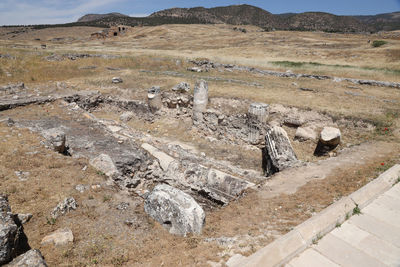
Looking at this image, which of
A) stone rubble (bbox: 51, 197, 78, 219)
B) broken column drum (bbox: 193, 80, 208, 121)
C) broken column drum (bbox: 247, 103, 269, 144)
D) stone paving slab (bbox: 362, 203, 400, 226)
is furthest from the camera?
broken column drum (bbox: 193, 80, 208, 121)

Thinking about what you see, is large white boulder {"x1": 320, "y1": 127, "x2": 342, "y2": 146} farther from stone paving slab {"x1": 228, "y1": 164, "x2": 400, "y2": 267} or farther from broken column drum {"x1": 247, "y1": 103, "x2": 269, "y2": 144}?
stone paving slab {"x1": 228, "y1": 164, "x2": 400, "y2": 267}

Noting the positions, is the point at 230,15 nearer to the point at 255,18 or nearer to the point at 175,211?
the point at 255,18

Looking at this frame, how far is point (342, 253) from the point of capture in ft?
12.7

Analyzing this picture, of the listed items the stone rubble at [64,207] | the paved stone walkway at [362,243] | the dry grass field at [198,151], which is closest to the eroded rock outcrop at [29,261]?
the dry grass field at [198,151]

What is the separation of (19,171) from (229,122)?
10.3m

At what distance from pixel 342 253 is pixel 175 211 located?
3.12 metres

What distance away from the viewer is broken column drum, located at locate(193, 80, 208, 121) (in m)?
14.6

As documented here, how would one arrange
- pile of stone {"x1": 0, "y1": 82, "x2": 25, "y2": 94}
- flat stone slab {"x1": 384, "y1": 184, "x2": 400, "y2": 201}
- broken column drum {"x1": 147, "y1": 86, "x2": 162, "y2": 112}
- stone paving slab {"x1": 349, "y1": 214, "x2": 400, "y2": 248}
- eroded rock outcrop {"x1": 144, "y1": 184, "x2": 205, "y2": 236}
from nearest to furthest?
1. stone paving slab {"x1": 349, "y1": 214, "x2": 400, "y2": 248}
2. eroded rock outcrop {"x1": 144, "y1": 184, "x2": 205, "y2": 236}
3. flat stone slab {"x1": 384, "y1": 184, "x2": 400, "y2": 201}
4. broken column drum {"x1": 147, "y1": 86, "x2": 162, "y2": 112}
5. pile of stone {"x1": 0, "y1": 82, "x2": 25, "y2": 94}

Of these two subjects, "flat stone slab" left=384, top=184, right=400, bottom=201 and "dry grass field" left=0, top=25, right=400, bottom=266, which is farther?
"flat stone slab" left=384, top=184, right=400, bottom=201

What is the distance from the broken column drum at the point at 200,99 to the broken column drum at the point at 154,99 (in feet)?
9.68

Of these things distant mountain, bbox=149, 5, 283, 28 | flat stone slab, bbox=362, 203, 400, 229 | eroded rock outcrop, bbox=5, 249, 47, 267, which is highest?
distant mountain, bbox=149, 5, 283, 28

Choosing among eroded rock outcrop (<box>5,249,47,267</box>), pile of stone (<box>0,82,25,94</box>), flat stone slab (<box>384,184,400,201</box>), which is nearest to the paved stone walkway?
flat stone slab (<box>384,184,400,201</box>)

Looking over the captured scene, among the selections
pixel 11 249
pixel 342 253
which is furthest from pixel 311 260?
pixel 11 249

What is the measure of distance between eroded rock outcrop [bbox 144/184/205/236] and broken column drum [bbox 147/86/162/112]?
11.4 meters
